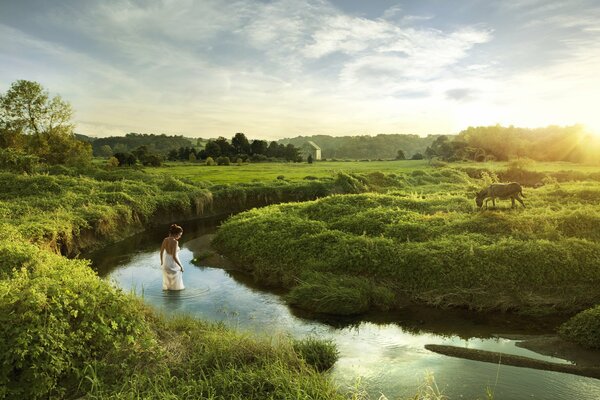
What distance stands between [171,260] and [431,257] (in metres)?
9.80

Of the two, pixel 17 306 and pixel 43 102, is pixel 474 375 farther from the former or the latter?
pixel 43 102

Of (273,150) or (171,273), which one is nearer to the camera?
(171,273)

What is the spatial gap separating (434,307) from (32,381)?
1238 centimetres

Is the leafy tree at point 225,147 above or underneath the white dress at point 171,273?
above

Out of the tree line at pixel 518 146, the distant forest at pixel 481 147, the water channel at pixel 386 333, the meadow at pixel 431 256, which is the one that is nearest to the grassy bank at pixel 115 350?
the water channel at pixel 386 333

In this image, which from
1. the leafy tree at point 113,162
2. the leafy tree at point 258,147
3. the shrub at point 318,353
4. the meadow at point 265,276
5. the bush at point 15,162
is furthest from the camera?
the leafy tree at point 258,147

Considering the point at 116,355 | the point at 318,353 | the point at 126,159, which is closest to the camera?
the point at 116,355

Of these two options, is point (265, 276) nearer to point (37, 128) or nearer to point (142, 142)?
point (37, 128)

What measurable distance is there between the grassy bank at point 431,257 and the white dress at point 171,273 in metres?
4.24

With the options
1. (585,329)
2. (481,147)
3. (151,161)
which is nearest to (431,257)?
(585,329)

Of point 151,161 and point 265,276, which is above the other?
point 151,161

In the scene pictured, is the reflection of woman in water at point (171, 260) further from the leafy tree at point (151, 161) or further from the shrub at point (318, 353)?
the leafy tree at point (151, 161)

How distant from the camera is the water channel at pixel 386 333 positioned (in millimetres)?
10289

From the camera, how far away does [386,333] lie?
13969mm
